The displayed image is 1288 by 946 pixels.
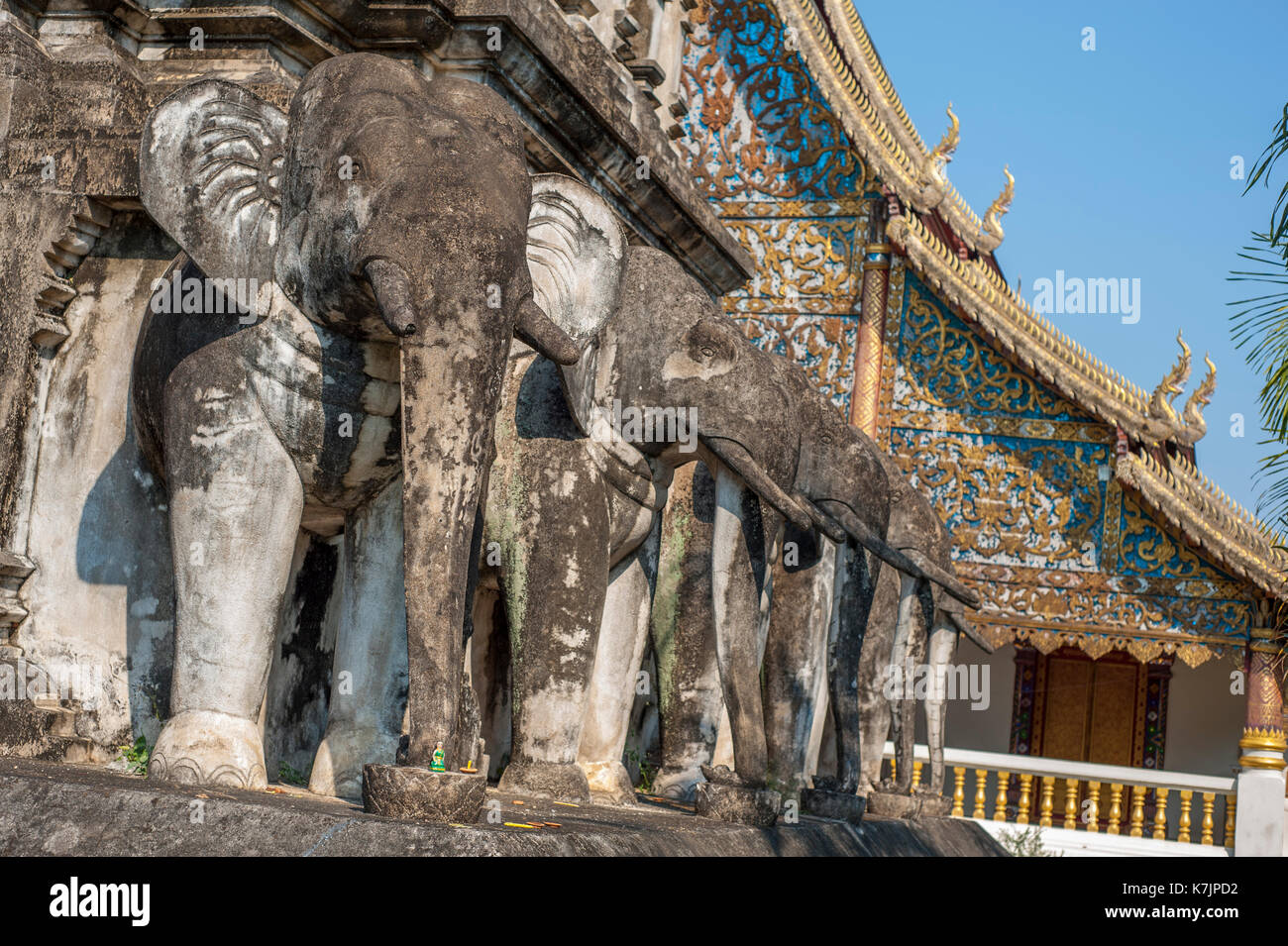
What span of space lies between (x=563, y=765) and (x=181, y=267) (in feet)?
5.25

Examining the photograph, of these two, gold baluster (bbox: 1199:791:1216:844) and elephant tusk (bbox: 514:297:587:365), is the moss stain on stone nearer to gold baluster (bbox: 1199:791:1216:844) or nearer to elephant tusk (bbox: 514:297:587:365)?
elephant tusk (bbox: 514:297:587:365)

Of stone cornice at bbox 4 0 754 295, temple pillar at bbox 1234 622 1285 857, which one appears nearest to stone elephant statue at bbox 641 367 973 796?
stone cornice at bbox 4 0 754 295

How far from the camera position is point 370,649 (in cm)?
411

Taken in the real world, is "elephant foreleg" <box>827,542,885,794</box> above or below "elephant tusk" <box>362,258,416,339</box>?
below

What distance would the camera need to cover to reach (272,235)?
3.91 m

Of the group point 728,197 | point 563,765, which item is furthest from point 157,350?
point 728,197

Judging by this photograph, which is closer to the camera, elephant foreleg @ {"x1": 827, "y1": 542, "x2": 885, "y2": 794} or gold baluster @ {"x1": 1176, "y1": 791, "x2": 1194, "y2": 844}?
elephant foreleg @ {"x1": 827, "y1": 542, "x2": 885, "y2": 794}

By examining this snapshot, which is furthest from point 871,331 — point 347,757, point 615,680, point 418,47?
point 347,757

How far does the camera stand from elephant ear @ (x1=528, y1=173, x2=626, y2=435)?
444cm

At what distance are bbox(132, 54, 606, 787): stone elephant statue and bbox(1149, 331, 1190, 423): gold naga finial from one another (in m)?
8.97

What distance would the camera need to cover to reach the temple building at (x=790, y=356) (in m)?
4.37

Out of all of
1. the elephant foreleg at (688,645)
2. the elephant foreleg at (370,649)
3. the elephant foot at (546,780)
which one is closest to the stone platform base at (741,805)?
the elephant foot at (546,780)
